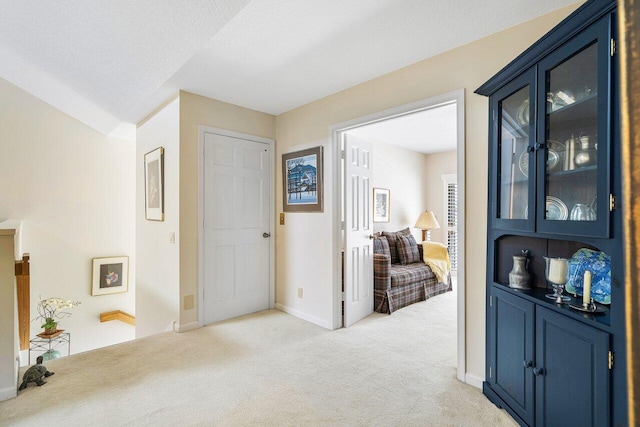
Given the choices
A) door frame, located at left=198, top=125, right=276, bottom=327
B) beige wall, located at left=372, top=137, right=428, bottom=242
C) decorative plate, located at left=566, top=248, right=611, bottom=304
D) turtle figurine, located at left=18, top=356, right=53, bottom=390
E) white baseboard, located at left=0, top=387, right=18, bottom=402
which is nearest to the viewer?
decorative plate, located at left=566, top=248, right=611, bottom=304

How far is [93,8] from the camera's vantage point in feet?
6.84

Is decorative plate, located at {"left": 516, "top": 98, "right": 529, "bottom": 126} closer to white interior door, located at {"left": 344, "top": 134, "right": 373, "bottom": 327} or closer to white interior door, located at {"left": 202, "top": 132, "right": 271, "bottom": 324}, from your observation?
white interior door, located at {"left": 344, "top": 134, "right": 373, "bottom": 327}

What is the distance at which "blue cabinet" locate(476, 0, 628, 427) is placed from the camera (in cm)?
127

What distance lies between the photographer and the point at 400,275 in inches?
166

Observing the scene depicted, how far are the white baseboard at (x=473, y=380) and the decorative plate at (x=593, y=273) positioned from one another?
920 millimetres

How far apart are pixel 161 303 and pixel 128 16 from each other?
8.95 feet

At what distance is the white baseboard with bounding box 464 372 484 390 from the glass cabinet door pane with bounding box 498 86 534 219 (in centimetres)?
113

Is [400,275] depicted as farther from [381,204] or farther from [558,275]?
[558,275]

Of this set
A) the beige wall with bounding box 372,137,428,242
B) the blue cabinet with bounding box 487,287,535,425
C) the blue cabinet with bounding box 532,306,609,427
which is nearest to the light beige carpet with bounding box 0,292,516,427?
the blue cabinet with bounding box 487,287,535,425

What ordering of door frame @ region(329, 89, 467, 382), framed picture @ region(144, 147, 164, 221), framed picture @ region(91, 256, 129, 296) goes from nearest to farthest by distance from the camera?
door frame @ region(329, 89, 467, 382)
framed picture @ region(144, 147, 164, 221)
framed picture @ region(91, 256, 129, 296)

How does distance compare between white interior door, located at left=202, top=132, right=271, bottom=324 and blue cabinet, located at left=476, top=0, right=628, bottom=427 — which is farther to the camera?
white interior door, located at left=202, top=132, right=271, bottom=324

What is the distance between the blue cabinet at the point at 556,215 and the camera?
127 cm

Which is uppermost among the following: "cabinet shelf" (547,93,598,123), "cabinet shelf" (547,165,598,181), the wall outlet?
"cabinet shelf" (547,93,598,123)

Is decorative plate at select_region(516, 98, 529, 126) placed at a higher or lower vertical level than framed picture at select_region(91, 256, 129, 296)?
higher
